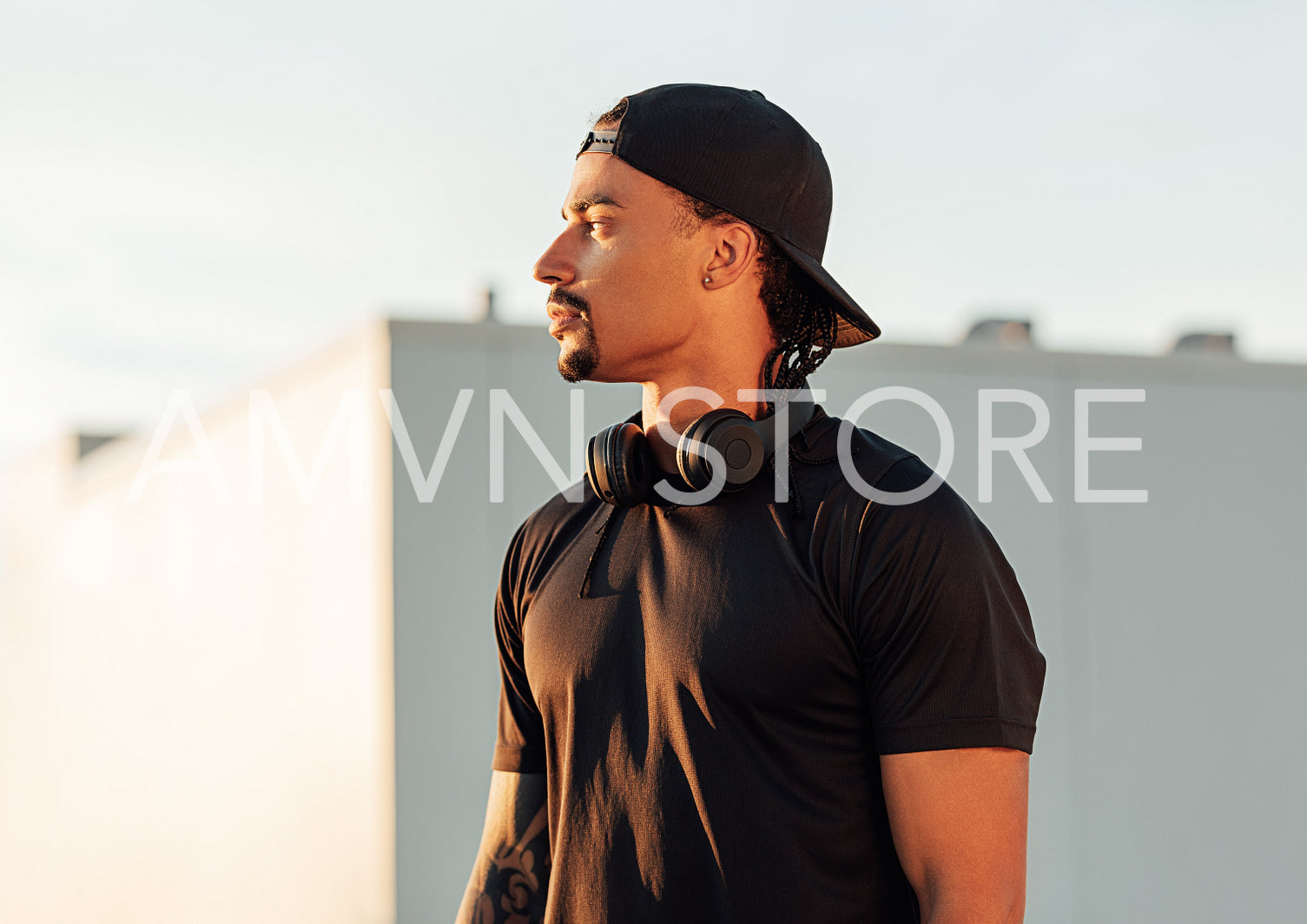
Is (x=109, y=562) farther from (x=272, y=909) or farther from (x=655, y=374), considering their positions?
(x=655, y=374)

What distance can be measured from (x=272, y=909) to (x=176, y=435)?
4.24m

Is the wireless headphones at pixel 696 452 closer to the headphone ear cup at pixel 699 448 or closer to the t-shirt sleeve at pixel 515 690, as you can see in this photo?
the headphone ear cup at pixel 699 448

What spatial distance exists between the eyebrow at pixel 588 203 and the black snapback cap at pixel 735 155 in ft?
0.18

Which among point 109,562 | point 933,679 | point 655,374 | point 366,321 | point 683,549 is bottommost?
point 109,562

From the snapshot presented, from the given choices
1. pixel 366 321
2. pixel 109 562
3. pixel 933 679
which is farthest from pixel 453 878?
pixel 109 562

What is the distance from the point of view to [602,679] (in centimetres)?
176

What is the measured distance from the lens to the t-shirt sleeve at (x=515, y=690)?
6.43ft

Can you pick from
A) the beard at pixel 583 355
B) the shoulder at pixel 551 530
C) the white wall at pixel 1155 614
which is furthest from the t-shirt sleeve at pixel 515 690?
the white wall at pixel 1155 614

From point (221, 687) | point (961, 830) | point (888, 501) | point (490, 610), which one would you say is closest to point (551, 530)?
point (888, 501)

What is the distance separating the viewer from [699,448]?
5.74 ft

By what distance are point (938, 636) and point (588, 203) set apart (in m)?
0.75

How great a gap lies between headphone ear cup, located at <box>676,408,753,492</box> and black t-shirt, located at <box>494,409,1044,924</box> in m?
0.05

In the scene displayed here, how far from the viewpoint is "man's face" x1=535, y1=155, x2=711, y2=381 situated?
70.8 inches

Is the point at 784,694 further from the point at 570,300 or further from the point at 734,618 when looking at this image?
the point at 570,300
